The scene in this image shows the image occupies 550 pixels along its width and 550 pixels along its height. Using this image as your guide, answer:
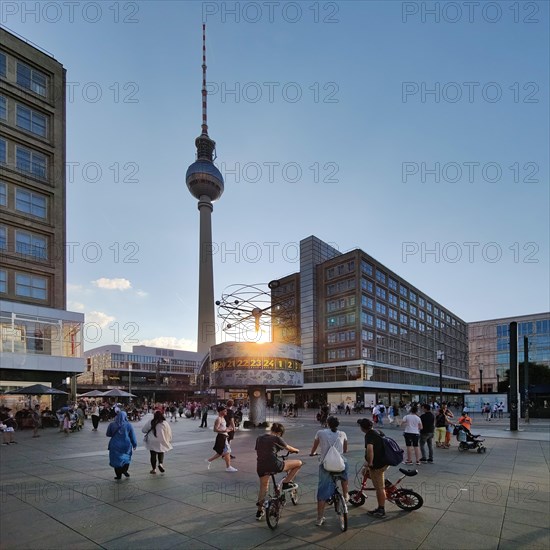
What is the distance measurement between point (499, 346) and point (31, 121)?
122 m

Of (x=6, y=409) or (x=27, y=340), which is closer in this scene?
(x=6, y=409)

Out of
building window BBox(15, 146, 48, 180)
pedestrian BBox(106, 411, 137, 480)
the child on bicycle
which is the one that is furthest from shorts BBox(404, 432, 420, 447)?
building window BBox(15, 146, 48, 180)

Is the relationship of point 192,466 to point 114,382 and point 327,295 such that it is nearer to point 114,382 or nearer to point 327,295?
point 327,295

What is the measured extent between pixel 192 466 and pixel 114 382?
4907 inches

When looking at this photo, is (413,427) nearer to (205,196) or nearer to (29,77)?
(29,77)

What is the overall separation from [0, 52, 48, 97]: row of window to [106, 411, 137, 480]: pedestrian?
34.6 m

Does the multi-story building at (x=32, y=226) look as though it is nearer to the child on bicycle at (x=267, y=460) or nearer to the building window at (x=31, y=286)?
the building window at (x=31, y=286)

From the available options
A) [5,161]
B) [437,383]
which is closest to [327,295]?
[437,383]

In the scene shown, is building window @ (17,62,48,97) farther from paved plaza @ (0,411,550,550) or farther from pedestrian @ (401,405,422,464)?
pedestrian @ (401,405,422,464)

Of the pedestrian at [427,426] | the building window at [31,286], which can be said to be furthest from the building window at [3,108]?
the pedestrian at [427,426]

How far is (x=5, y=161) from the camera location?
107ft

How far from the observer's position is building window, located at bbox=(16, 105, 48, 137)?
3431 cm

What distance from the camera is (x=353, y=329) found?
74.6m

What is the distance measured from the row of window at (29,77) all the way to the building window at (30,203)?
9.06 m
